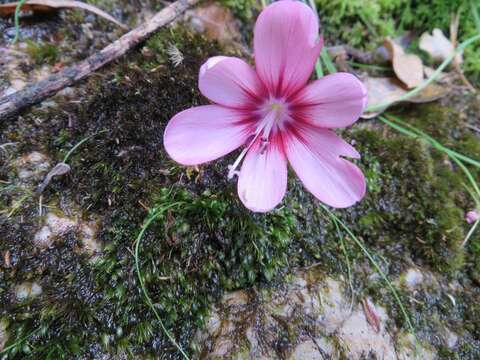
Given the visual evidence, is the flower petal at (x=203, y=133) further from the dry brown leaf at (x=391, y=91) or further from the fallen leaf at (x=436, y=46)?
the fallen leaf at (x=436, y=46)

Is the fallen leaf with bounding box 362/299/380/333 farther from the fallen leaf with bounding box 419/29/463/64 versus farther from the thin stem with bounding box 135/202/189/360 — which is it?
the fallen leaf with bounding box 419/29/463/64

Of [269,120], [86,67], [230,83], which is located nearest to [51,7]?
[86,67]

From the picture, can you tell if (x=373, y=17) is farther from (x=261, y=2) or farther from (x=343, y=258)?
(x=343, y=258)

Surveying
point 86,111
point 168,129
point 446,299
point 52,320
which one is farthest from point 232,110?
point 446,299

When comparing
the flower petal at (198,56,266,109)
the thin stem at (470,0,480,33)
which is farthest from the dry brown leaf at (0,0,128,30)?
the thin stem at (470,0,480,33)

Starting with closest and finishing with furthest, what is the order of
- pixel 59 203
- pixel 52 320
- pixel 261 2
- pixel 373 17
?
pixel 52 320 < pixel 59 203 < pixel 261 2 < pixel 373 17

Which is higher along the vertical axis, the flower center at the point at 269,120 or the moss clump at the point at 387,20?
the moss clump at the point at 387,20

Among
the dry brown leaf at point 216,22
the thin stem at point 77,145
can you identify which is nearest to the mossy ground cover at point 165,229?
the thin stem at point 77,145
